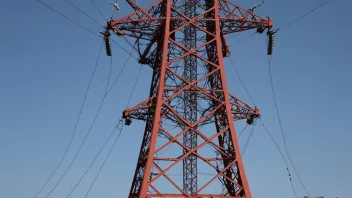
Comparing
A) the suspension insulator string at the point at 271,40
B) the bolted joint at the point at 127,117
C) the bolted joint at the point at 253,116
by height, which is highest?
the suspension insulator string at the point at 271,40

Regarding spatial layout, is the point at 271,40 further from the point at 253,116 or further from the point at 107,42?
the point at 107,42

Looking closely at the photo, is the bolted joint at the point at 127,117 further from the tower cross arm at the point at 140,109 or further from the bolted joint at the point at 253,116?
the bolted joint at the point at 253,116

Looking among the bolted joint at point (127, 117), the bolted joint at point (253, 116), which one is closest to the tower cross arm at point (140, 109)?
the bolted joint at point (127, 117)

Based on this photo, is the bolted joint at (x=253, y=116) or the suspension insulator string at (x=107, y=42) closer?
the bolted joint at (x=253, y=116)

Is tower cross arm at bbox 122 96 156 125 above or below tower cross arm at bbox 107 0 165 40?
below

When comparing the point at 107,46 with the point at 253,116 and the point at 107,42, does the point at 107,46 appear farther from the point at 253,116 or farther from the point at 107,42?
the point at 253,116

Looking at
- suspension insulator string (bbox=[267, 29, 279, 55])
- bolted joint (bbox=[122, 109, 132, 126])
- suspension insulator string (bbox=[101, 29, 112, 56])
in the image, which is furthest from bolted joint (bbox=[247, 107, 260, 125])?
suspension insulator string (bbox=[101, 29, 112, 56])

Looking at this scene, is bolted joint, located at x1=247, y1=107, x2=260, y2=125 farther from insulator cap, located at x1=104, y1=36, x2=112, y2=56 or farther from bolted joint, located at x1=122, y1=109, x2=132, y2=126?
insulator cap, located at x1=104, y1=36, x2=112, y2=56

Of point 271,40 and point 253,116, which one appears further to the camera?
point 271,40

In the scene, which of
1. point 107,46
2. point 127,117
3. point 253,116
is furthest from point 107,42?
point 253,116

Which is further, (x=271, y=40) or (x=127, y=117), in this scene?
(x=271, y=40)

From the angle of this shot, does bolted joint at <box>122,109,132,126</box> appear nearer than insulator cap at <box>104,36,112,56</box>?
Yes

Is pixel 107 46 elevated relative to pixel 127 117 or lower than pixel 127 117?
elevated

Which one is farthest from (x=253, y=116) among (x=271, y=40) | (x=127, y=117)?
(x=127, y=117)
